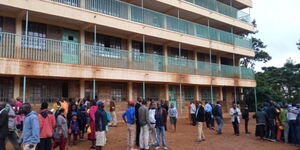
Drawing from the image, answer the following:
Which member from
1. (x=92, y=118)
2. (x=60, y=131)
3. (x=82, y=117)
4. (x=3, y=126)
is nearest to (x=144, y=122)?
(x=92, y=118)

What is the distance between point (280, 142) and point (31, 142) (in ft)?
37.6

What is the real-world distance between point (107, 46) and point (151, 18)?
4.06 meters

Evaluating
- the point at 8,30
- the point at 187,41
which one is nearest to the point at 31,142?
the point at 8,30

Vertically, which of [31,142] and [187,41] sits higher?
[187,41]

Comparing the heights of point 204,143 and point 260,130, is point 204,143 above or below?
below

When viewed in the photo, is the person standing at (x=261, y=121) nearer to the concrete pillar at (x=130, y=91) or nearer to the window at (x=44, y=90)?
the concrete pillar at (x=130, y=91)

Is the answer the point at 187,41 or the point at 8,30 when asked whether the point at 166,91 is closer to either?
the point at 187,41

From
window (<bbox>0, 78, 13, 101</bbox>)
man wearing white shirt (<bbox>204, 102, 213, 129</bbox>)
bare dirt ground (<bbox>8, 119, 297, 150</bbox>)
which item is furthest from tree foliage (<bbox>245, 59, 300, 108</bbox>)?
window (<bbox>0, 78, 13, 101</bbox>)

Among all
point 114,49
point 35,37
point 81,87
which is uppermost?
point 35,37

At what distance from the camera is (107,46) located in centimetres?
1819

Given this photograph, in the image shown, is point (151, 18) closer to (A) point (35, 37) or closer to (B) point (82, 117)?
(A) point (35, 37)

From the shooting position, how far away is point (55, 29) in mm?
15703

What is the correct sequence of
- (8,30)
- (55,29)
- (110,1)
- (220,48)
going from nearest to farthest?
(8,30), (55,29), (110,1), (220,48)

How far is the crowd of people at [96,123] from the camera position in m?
6.47
